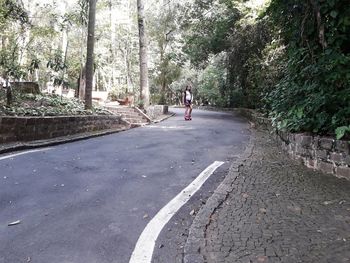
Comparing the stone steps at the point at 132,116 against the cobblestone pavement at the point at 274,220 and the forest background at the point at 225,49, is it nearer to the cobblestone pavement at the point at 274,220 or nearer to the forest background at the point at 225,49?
the forest background at the point at 225,49

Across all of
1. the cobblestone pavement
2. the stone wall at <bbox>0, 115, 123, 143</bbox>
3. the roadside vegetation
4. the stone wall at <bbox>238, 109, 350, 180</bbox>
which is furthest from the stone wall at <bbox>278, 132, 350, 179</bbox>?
the roadside vegetation

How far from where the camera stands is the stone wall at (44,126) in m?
9.70

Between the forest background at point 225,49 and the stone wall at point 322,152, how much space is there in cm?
25

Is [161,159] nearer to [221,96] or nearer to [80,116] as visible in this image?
[80,116]

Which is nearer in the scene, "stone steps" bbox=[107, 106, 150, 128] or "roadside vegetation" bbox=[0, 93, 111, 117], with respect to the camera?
"roadside vegetation" bbox=[0, 93, 111, 117]

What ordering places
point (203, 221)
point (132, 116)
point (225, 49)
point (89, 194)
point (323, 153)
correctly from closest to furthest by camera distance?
point (203, 221)
point (89, 194)
point (323, 153)
point (132, 116)
point (225, 49)

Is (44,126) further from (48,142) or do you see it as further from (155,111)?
(155,111)

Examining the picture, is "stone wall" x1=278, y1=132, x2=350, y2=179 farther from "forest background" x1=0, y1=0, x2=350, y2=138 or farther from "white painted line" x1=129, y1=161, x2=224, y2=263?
"white painted line" x1=129, y1=161, x2=224, y2=263

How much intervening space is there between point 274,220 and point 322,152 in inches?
114

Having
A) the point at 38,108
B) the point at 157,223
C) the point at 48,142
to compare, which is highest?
the point at 38,108

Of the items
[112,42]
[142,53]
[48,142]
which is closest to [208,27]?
[142,53]

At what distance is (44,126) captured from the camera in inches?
436

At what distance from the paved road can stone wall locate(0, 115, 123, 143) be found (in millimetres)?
926

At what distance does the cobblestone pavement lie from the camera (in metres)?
3.67
